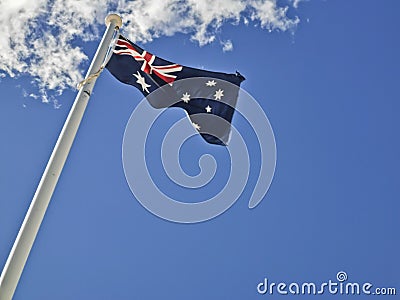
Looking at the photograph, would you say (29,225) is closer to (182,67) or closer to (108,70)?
(108,70)

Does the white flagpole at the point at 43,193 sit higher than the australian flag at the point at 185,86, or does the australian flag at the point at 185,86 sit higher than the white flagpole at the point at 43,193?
the australian flag at the point at 185,86

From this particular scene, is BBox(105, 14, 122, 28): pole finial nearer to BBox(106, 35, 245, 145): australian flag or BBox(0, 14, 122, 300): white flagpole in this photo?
BBox(106, 35, 245, 145): australian flag

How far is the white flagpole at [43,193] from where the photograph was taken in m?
6.13

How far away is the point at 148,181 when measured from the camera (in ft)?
29.7

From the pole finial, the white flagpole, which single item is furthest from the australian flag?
the white flagpole

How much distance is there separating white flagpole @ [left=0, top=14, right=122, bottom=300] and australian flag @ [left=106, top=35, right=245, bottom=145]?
27.8 inches

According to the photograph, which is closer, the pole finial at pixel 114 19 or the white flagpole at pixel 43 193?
the white flagpole at pixel 43 193

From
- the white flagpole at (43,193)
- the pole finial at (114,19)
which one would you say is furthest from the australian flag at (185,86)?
the white flagpole at (43,193)

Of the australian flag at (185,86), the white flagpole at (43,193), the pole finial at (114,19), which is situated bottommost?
the white flagpole at (43,193)

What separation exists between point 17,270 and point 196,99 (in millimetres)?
5451

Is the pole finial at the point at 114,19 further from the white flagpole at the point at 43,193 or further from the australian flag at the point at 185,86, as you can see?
the white flagpole at the point at 43,193

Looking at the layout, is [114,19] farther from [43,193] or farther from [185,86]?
[43,193]

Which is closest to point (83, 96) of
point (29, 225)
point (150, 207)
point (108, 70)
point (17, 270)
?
point (108, 70)

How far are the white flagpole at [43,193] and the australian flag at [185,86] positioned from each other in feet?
2.32
